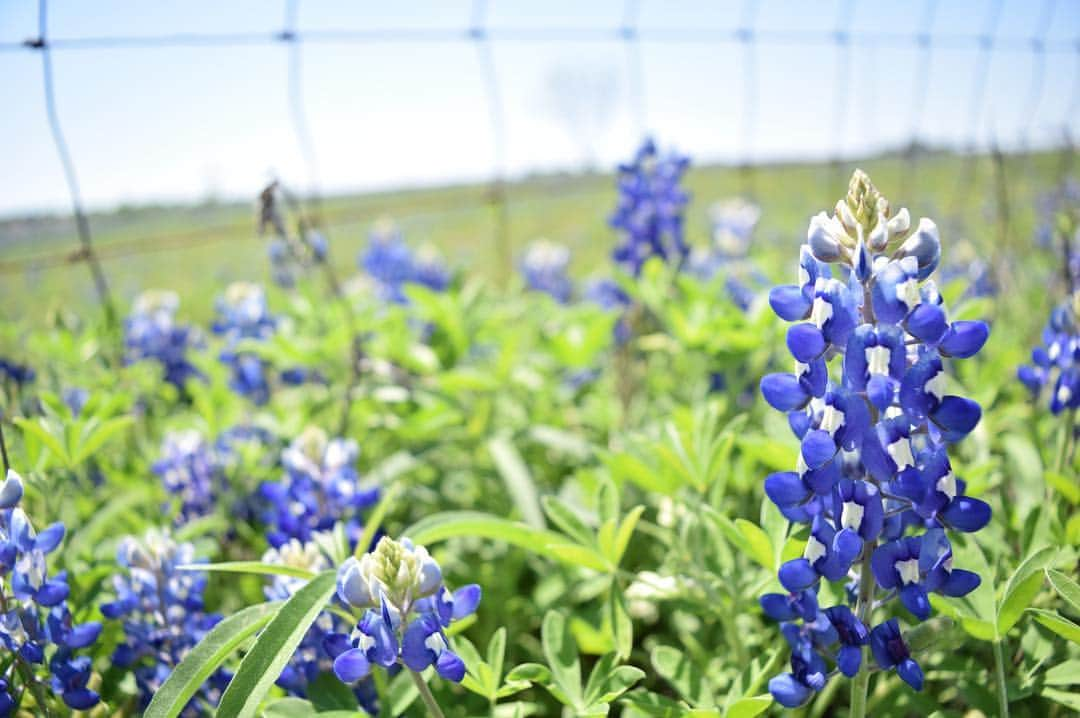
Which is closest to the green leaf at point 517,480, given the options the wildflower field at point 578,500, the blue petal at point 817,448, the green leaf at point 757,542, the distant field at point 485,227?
the wildflower field at point 578,500

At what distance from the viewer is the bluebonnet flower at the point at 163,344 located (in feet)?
12.1

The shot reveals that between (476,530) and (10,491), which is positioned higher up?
(10,491)

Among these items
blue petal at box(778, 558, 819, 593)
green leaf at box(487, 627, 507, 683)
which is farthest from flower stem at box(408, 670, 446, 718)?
blue petal at box(778, 558, 819, 593)

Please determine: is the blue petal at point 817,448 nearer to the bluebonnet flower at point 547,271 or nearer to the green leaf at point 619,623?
the green leaf at point 619,623

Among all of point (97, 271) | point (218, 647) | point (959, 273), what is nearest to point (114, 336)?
point (97, 271)

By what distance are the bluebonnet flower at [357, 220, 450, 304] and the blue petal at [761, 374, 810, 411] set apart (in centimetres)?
324

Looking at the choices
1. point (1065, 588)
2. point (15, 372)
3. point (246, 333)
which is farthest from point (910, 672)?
point (246, 333)

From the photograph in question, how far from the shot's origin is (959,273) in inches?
204

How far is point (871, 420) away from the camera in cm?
114

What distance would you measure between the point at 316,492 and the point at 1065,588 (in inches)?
59.2

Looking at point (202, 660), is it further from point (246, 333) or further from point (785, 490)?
point (246, 333)

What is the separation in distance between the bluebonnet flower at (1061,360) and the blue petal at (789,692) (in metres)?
0.95

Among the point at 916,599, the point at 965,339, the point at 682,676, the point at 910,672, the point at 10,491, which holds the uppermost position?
the point at 965,339

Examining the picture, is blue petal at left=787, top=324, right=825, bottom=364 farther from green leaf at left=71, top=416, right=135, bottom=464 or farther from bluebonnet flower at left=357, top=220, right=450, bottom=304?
bluebonnet flower at left=357, top=220, right=450, bottom=304
